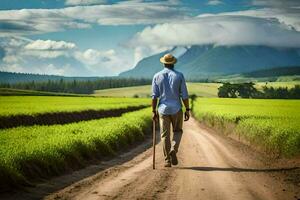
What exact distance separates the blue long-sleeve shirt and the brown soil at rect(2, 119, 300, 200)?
1.85 m

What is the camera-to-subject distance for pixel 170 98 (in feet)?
52.0

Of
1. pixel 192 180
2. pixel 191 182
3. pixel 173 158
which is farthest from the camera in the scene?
pixel 173 158

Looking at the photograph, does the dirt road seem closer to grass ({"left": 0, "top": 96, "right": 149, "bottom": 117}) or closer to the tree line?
grass ({"left": 0, "top": 96, "right": 149, "bottom": 117})

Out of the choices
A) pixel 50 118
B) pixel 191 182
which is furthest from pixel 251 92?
pixel 191 182

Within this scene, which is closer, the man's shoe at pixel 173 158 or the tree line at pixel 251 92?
the man's shoe at pixel 173 158

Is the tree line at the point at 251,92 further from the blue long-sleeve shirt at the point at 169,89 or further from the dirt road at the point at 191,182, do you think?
the blue long-sleeve shirt at the point at 169,89

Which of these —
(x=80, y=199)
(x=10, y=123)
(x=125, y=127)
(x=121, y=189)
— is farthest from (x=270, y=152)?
(x=10, y=123)

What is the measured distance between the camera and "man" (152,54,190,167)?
15.8 meters

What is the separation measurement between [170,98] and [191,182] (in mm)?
3892

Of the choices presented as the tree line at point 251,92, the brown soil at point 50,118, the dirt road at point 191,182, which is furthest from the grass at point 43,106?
the tree line at point 251,92

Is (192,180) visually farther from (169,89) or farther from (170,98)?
(169,89)

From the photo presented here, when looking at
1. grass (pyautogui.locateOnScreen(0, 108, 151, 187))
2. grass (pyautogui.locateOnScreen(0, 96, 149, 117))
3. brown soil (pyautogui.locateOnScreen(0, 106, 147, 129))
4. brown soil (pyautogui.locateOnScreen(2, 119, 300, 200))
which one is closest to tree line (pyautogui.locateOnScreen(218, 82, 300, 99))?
grass (pyautogui.locateOnScreen(0, 96, 149, 117))

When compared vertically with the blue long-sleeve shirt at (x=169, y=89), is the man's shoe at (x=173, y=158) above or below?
below

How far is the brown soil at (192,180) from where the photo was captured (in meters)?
10.9
